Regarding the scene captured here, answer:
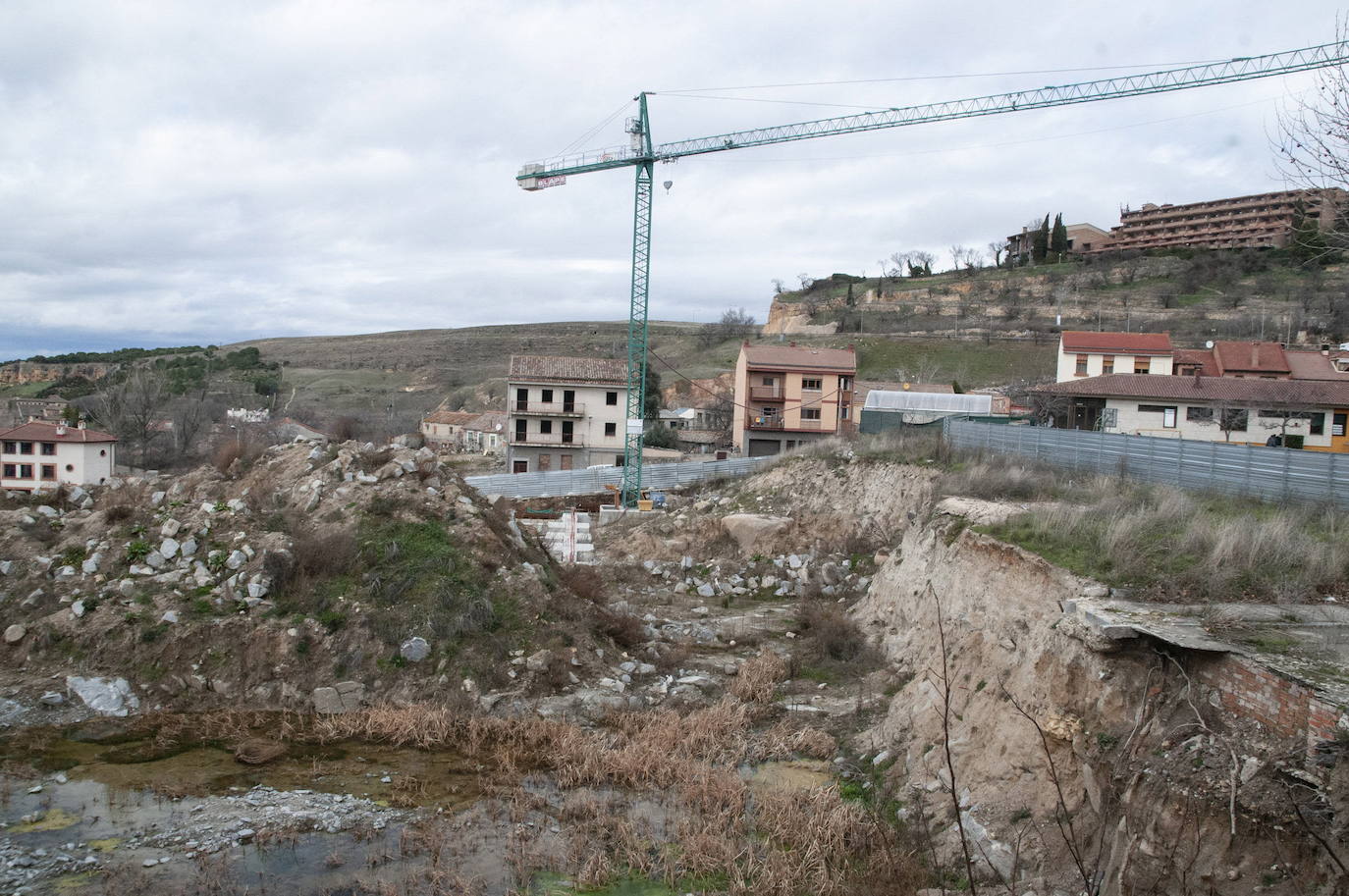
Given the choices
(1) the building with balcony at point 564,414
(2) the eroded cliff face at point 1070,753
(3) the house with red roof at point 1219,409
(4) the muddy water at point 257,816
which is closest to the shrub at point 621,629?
(4) the muddy water at point 257,816

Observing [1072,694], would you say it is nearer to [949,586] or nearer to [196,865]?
[949,586]

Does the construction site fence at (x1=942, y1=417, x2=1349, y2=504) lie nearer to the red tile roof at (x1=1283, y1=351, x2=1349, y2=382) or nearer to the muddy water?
the muddy water

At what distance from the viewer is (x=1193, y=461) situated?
678 inches

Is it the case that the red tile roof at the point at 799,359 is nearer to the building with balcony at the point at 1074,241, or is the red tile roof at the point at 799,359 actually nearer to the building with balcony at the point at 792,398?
the building with balcony at the point at 792,398

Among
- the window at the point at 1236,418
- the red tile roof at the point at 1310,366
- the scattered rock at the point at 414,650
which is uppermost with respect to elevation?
the red tile roof at the point at 1310,366

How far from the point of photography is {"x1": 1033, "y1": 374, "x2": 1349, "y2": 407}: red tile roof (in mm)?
33031

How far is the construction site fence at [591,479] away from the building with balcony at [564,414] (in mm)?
8043

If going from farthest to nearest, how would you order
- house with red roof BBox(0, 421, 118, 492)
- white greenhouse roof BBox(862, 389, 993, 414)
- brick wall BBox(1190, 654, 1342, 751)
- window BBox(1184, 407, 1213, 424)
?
house with red roof BBox(0, 421, 118, 492) → white greenhouse roof BBox(862, 389, 993, 414) → window BBox(1184, 407, 1213, 424) → brick wall BBox(1190, 654, 1342, 751)

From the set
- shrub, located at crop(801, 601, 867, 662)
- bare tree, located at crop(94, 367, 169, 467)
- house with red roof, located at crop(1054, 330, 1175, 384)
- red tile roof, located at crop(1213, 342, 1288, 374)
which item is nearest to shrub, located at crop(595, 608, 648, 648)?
shrub, located at crop(801, 601, 867, 662)

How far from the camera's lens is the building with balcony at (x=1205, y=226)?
3716 inches

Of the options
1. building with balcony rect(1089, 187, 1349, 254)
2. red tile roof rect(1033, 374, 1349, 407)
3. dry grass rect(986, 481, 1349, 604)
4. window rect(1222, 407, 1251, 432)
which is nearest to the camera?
dry grass rect(986, 481, 1349, 604)

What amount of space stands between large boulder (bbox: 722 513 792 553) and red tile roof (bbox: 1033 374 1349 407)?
16.6m

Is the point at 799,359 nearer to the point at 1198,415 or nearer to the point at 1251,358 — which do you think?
the point at 1198,415

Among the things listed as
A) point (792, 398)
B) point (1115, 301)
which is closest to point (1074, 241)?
point (1115, 301)
